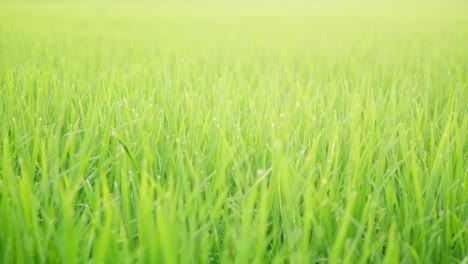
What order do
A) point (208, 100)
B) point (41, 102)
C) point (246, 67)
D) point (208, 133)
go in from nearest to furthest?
point (208, 133)
point (41, 102)
point (208, 100)
point (246, 67)

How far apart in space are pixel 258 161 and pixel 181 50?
2.49m

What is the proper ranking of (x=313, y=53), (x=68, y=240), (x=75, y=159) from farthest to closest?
1. (x=313, y=53)
2. (x=75, y=159)
3. (x=68, y=240)

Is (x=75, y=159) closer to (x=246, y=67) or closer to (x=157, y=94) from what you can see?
(x=157, y=94)

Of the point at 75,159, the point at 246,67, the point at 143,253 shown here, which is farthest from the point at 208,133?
the point at 246,67

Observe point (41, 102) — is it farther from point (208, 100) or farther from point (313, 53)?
point (313, 53)

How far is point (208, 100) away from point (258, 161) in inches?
22.0

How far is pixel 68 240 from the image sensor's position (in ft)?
2.09

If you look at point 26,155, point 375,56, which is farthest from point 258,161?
point 375,56

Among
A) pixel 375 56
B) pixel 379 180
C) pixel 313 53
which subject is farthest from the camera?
pixel 313 53

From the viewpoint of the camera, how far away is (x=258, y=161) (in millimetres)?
1110

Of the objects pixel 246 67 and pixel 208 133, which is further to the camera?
pixel 246 67

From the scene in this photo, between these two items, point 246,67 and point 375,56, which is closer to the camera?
point 246,67

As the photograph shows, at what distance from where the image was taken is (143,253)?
66 cm

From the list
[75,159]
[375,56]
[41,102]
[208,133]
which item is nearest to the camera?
[75,159]
